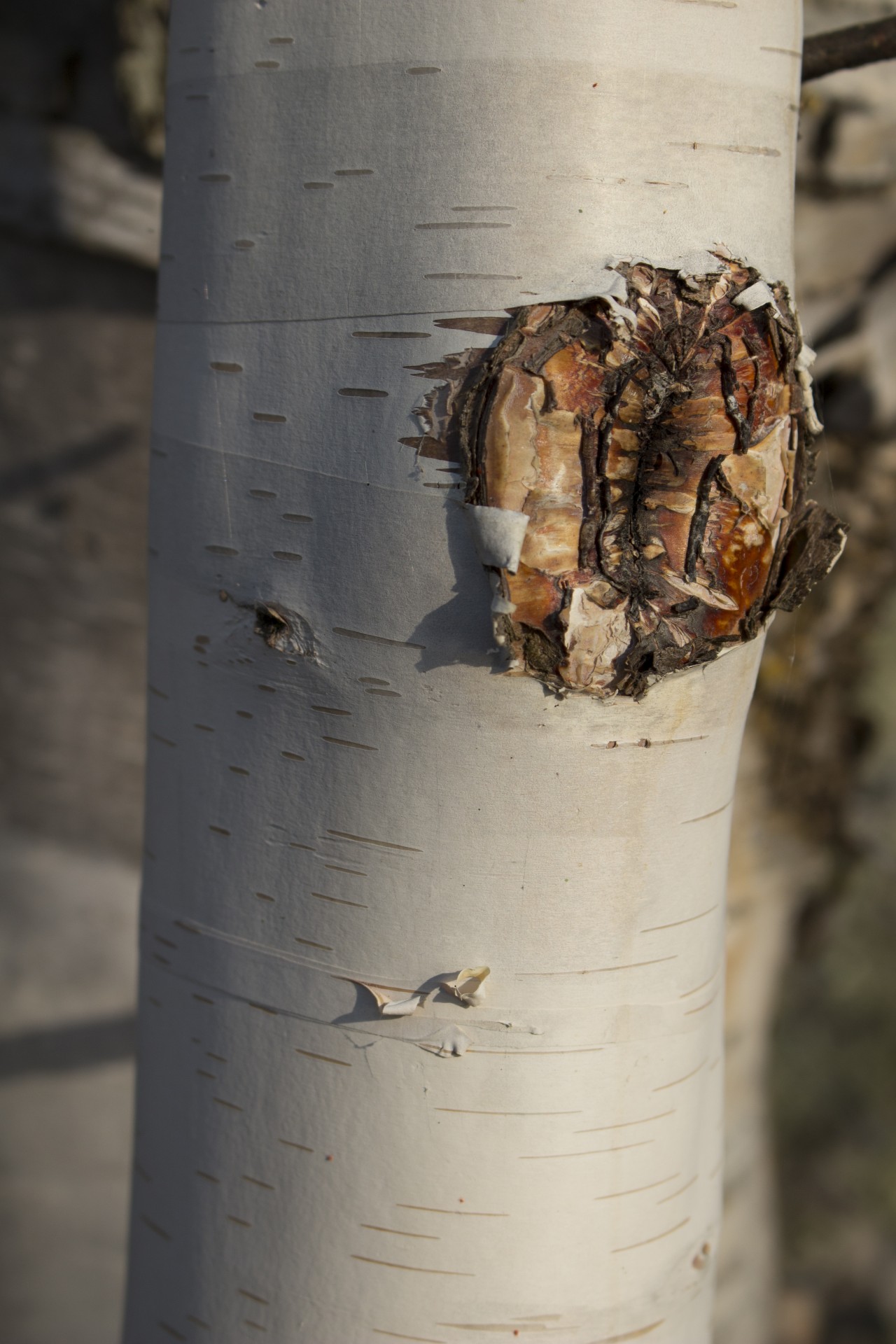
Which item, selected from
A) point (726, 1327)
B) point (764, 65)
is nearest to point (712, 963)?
point (764, 65)

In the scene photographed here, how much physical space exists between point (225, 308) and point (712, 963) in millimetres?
530


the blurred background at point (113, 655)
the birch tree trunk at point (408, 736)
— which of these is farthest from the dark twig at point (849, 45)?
→ the blurred background at point (113, 655)

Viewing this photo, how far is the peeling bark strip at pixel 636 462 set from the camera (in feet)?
1.65

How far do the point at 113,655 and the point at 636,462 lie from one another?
4.34 ft

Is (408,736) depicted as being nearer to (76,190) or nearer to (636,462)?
(636,462)

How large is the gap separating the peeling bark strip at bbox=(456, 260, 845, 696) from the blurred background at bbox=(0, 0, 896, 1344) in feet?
2.90

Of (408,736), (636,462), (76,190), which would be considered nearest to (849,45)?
(636,462)

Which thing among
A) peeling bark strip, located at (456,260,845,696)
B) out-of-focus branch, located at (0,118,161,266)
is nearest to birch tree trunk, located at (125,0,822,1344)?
peeling bark strip, located at (456,260,845,696)

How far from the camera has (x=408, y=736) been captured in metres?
0.55

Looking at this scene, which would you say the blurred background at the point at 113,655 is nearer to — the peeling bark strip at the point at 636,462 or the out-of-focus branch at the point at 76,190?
the out-of-focus branch at the point at 76,190

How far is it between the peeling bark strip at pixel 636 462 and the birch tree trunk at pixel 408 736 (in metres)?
0.02

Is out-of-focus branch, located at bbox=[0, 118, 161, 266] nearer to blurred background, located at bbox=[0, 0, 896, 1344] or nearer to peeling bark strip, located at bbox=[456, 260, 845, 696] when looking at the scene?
blurred background, located at bbox=[0, 0, 896, 1344]

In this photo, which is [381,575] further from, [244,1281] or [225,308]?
[244,1281]

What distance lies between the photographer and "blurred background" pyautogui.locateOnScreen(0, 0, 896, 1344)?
1.35 metres
